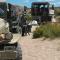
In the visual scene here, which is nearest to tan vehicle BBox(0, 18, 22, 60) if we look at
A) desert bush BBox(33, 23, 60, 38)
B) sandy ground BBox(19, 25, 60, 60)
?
sandy ground BBox(19, 25, 60, 60)

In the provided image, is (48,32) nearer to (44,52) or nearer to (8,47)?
(44,52)

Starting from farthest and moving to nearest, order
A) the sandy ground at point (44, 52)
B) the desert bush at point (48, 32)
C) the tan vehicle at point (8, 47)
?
the desert bush at point (48, 32)
the sandy ground at point (44, 52)
the tan vehicle at point (8, 47)

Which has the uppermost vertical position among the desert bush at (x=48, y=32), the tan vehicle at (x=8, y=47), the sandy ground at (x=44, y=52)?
the tan vehicle at (x=8, y=47)

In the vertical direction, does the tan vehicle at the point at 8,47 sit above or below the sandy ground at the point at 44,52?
above

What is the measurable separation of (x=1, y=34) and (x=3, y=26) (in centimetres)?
84

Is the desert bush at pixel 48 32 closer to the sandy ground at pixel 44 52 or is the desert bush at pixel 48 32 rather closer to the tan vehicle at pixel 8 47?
the sandy ground at pixel 44 52

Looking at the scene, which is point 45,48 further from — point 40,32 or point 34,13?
point 34,13

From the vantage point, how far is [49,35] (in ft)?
54.2

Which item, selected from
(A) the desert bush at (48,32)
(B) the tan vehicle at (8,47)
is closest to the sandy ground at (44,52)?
(A) the desert bush at (48,32)

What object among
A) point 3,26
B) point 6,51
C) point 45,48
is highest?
point 3,26

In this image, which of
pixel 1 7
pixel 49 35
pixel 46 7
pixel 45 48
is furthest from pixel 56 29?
pixel 46 7

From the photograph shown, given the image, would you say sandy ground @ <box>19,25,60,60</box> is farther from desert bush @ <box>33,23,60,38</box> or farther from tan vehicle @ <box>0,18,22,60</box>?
tan vehicle @ <box>0,18,22,60</box>

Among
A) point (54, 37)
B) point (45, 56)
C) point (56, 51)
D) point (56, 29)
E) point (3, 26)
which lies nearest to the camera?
point (3, 26)

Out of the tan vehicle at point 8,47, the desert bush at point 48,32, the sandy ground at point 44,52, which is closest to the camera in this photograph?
the tan vehicle at point 8,47
